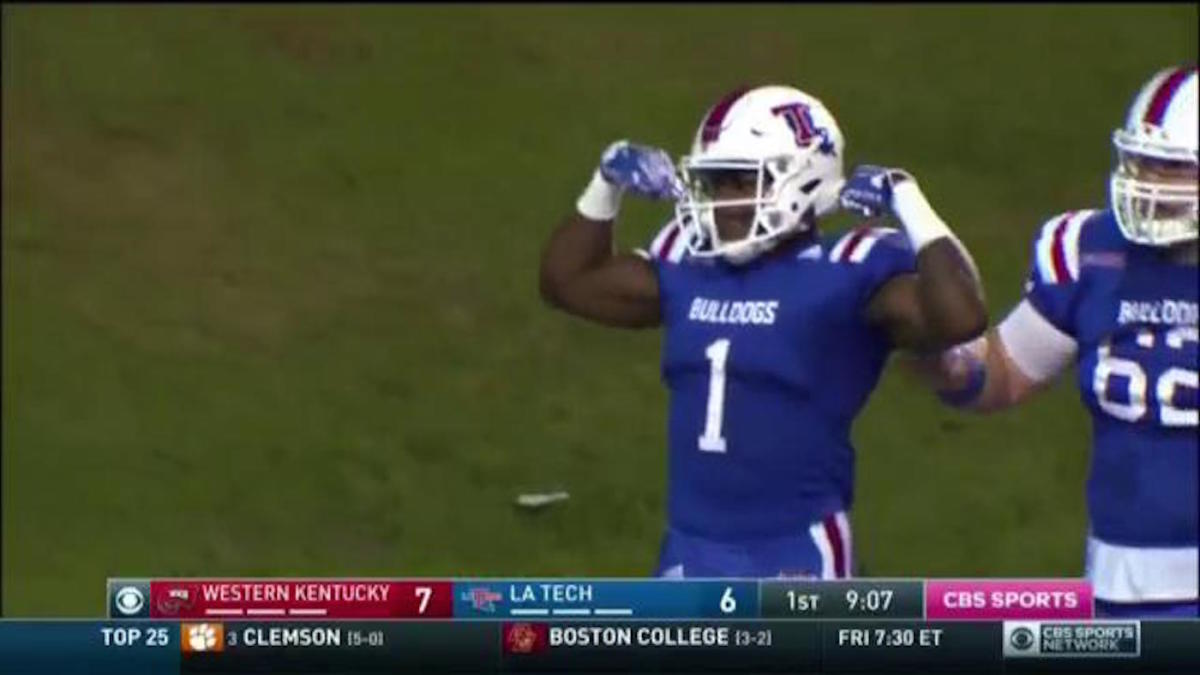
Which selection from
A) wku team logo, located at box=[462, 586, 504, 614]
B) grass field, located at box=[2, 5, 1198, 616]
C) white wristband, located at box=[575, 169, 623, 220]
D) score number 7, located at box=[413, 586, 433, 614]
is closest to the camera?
wku team logo, located at box=[462, 586, 504, 614]

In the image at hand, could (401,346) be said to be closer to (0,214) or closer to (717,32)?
(0,214)

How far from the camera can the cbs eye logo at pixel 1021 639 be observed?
297 inches

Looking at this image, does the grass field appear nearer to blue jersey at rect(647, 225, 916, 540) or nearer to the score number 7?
blue jersey at rect(647, 225, 916, 540)

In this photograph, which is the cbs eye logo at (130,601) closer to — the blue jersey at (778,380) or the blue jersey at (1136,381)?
the blue jersey at (778,380)

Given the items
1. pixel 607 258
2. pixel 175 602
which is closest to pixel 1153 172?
pixel 607 258

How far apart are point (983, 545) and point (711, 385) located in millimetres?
4891

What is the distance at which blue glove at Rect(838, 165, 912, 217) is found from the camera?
8906 mm

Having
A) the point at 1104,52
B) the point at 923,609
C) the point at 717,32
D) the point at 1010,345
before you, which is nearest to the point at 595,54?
the point at 717,32

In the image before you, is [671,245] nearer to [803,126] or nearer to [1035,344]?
[803,126]

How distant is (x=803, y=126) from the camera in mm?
9125

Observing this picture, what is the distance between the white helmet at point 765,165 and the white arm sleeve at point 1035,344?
1.60ft

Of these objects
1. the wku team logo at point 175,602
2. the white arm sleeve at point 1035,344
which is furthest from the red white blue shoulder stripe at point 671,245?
the wku team logo at point 175,602

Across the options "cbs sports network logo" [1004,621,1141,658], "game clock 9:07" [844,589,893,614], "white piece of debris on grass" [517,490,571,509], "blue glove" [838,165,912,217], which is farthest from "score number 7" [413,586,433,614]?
"white piece of debris on grass" [517,490,571,509]

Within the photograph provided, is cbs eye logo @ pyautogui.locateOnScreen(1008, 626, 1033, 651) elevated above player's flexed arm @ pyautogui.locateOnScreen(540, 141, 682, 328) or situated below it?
below
